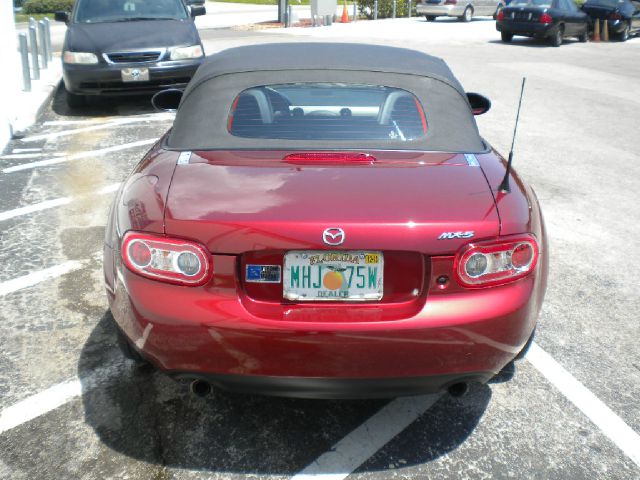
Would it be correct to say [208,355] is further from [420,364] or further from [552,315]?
[552,315]

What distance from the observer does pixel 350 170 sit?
10.3ft

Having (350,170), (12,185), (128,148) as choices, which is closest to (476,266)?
(350,170)

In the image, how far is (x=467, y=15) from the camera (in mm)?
32094

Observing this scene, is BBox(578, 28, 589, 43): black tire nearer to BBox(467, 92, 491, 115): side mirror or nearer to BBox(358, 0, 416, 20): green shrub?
BBox(358, 0, 416, 20): green shrub

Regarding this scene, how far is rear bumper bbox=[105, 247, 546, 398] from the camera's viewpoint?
108 inches

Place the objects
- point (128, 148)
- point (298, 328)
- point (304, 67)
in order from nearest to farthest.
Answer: point (298, 328)
point (304, 67)
point (128, 148)

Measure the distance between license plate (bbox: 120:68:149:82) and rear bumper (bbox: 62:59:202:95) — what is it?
5 cm

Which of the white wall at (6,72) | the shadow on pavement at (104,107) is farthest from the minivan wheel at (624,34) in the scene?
the white wall at (6,72)

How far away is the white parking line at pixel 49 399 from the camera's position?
10.9ft

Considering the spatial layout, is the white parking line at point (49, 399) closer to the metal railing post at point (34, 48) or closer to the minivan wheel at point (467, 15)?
the metal railing post at point (34, 48)

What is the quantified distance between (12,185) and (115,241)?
457cm

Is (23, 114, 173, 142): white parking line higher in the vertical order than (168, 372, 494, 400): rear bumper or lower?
lower

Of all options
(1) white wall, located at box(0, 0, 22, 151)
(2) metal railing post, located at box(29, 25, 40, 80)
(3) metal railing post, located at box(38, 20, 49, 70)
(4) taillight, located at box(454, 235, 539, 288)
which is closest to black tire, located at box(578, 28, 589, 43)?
(3) metal railing post, located at box(38, 20, 49, 70)

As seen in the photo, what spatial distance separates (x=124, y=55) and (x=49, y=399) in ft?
26.0
